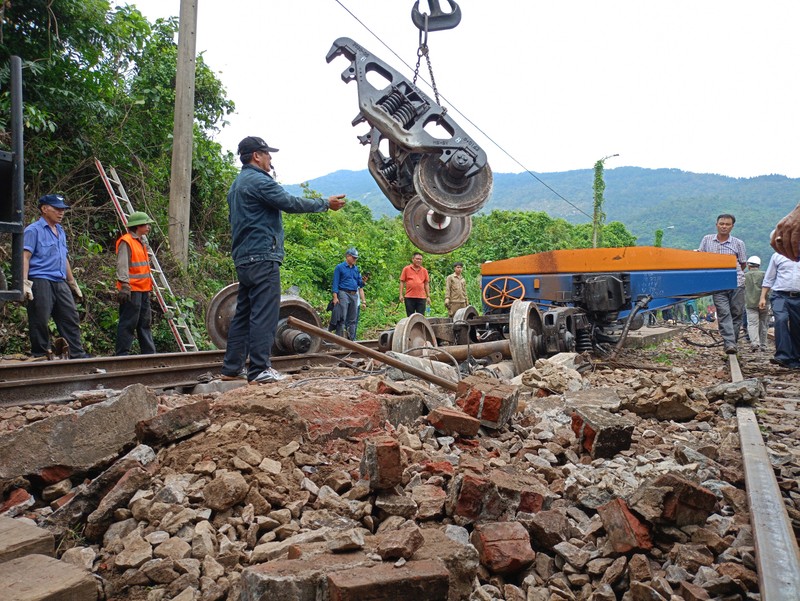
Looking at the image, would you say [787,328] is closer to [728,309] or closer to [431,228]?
[728,309]

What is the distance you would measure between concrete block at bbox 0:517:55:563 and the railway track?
2.66 meters

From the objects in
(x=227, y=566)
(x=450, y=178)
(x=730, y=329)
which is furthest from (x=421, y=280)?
(x=227, y=566)

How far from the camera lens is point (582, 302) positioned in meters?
7.97

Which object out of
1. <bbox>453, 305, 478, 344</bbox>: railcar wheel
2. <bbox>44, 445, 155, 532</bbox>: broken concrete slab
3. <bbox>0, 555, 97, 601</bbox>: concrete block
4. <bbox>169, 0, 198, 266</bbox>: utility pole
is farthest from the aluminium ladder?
<bbox>0, 555, 97, 601</bbox>: concrete block

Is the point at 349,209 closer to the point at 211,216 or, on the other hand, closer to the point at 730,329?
the point at 211,216

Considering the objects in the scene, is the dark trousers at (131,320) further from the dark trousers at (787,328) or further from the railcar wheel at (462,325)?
the dark trousers at (787,328)

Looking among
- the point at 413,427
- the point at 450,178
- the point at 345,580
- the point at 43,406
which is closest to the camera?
the point at 345,580

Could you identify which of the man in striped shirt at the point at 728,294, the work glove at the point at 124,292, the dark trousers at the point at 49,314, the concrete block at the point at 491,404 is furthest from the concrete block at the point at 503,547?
the man in striped shirt at the point at 728,294

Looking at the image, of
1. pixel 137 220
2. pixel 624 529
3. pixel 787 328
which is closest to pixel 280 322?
pixel 137 220

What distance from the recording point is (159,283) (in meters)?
9.65

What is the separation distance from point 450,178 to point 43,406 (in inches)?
202

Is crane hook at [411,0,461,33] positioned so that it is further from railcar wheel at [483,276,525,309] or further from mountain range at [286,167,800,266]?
mountain range at [286,167,800,266]

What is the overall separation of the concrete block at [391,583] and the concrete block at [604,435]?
1.73 m

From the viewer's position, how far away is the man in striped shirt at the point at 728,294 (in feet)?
28.5
